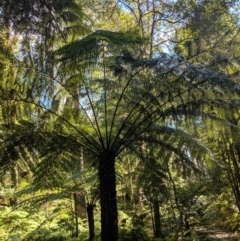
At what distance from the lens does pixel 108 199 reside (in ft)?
11.7

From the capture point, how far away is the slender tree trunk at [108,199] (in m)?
3.52

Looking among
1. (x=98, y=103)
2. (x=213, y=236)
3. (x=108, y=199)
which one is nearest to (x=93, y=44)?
(x=98, y=103)

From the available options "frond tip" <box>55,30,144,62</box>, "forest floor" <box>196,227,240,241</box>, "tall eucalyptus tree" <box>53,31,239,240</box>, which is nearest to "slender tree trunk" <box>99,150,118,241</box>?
"tall eucalyptus tree" <box>53,31,239,240</box>

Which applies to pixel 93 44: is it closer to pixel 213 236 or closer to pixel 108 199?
pixel 108 199

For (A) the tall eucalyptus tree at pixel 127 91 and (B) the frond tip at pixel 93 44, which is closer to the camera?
(B) the frond tip at pixel 93 44

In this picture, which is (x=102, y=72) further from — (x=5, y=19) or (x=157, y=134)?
(x=5, y=19)

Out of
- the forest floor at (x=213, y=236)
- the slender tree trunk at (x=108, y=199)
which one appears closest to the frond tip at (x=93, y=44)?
the slender tree trunk at (x=108, y=199)

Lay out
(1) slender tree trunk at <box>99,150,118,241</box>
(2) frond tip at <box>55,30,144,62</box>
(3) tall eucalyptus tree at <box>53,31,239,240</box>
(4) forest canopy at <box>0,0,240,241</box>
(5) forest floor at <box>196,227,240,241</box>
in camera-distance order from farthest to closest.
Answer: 1. (5) forest floor at <box>196,227,240,241</box>
2. (1) slender tree trunk at <box>99,150,118,241</box>
3. (4) forest canopy at <box>0,0,240,241</box>
4. (3) tall eucalyptus tree at <box>53,31,239,240</box>
5. (2) frond tip at <box>55,30,144,62</box>

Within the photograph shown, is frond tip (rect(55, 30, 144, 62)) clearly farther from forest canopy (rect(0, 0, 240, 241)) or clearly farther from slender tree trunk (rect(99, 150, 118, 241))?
slender tree trunk (rect(99, 150, 118, 241))

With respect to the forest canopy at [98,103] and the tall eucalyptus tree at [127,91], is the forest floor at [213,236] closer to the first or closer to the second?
the forest canopy at [98,103]

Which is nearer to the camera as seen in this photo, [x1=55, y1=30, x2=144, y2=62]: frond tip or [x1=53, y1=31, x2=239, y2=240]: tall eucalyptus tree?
[x1=55, y1=30, x2=144, y2=62]: frond tip

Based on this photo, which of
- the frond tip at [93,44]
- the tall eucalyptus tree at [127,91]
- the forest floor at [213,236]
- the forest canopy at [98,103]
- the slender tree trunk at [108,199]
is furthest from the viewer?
the forest floor at [213,236]

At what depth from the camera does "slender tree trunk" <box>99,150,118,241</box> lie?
11.6 feet

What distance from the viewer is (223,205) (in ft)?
23.2
